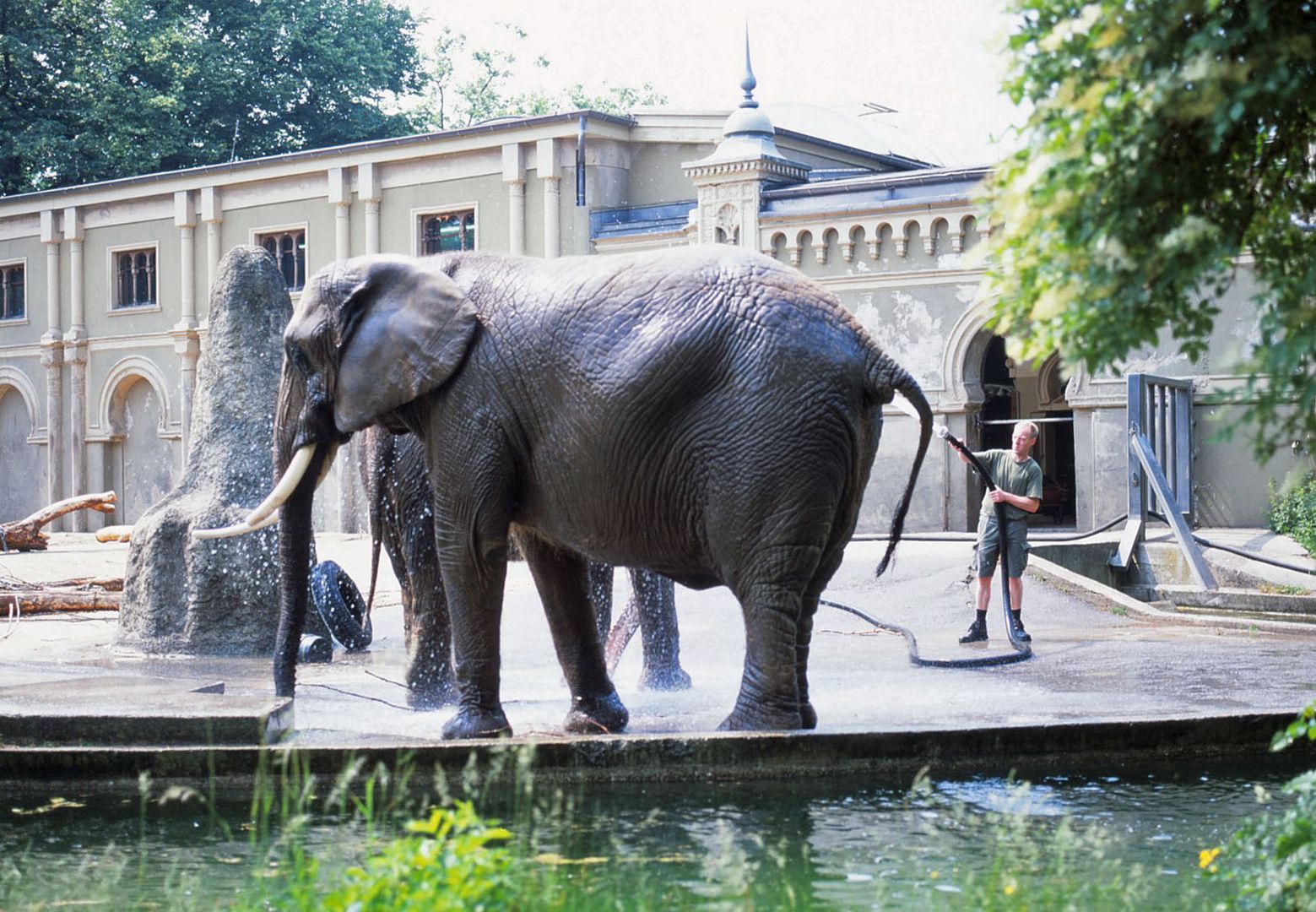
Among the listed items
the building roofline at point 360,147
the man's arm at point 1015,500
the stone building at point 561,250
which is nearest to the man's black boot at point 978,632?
the man's arm at point 1015,500

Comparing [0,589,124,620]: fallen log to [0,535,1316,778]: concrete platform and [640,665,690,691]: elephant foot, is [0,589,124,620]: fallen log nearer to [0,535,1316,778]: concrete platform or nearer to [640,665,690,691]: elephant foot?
[0,535,1316,778]: concrete platform

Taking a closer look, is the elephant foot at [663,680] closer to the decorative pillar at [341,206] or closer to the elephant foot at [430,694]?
the elephant foot at [430,694]

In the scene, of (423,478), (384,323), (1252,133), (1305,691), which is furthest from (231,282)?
(1252,133)

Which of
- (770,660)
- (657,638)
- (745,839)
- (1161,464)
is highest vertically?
(1161,464)

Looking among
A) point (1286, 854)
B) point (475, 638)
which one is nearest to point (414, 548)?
point (475, 638)

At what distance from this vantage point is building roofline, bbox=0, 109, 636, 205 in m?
31.6

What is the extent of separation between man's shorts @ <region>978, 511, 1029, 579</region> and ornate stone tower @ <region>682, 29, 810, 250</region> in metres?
13.7

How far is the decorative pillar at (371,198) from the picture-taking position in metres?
34.2

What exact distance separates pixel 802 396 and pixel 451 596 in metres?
1.86

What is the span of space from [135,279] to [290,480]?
32378mm

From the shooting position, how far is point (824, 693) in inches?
376

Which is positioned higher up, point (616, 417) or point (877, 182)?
point (877, 182)

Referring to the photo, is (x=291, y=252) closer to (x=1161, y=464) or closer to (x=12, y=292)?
(x=12, y=292)

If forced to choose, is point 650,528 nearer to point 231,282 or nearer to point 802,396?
point 802,396
